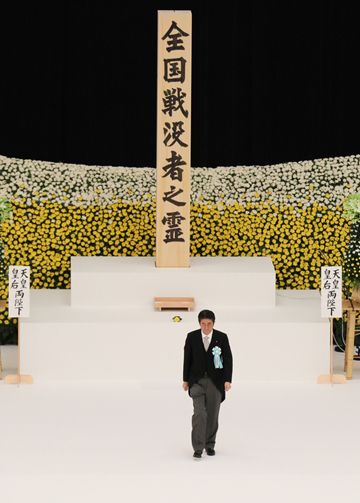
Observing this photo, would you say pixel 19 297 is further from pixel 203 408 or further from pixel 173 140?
pixel 203 408

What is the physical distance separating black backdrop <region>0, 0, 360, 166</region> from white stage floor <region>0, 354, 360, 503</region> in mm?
3350

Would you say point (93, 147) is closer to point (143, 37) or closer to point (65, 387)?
→ point (143, 37)

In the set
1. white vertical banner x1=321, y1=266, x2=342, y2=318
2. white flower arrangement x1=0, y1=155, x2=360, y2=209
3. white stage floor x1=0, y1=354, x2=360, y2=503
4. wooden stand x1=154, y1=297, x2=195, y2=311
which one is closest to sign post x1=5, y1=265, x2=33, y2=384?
white stage floor x1=0, y1=354, x2=360, y2=503

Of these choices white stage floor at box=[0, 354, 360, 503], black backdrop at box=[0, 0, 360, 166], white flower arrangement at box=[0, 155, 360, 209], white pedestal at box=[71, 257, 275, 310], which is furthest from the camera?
black backdrop at box=[0, 0, 360, 166]

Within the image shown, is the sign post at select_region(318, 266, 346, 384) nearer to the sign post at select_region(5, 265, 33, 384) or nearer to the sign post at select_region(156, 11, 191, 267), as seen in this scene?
the sign post at select_region(156, 11, 191, 267)

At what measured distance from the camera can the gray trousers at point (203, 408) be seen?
11984 millimetres

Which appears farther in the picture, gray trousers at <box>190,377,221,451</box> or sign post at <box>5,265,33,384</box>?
sign post at <box>5,265,33,384</box>

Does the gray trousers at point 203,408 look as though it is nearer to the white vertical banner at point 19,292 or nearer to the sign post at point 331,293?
the sign post at point 331,293

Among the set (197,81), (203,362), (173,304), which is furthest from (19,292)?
(197,81)

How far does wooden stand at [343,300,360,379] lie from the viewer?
14914 mm

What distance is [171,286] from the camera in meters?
15.1

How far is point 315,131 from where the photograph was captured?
17.1 m

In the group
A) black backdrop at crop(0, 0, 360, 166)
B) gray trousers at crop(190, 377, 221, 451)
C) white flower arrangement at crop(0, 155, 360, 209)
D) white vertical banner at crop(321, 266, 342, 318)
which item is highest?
black backdrop at crop(0, 0, 360, 166)

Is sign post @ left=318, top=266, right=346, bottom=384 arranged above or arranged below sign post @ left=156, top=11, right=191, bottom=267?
below
